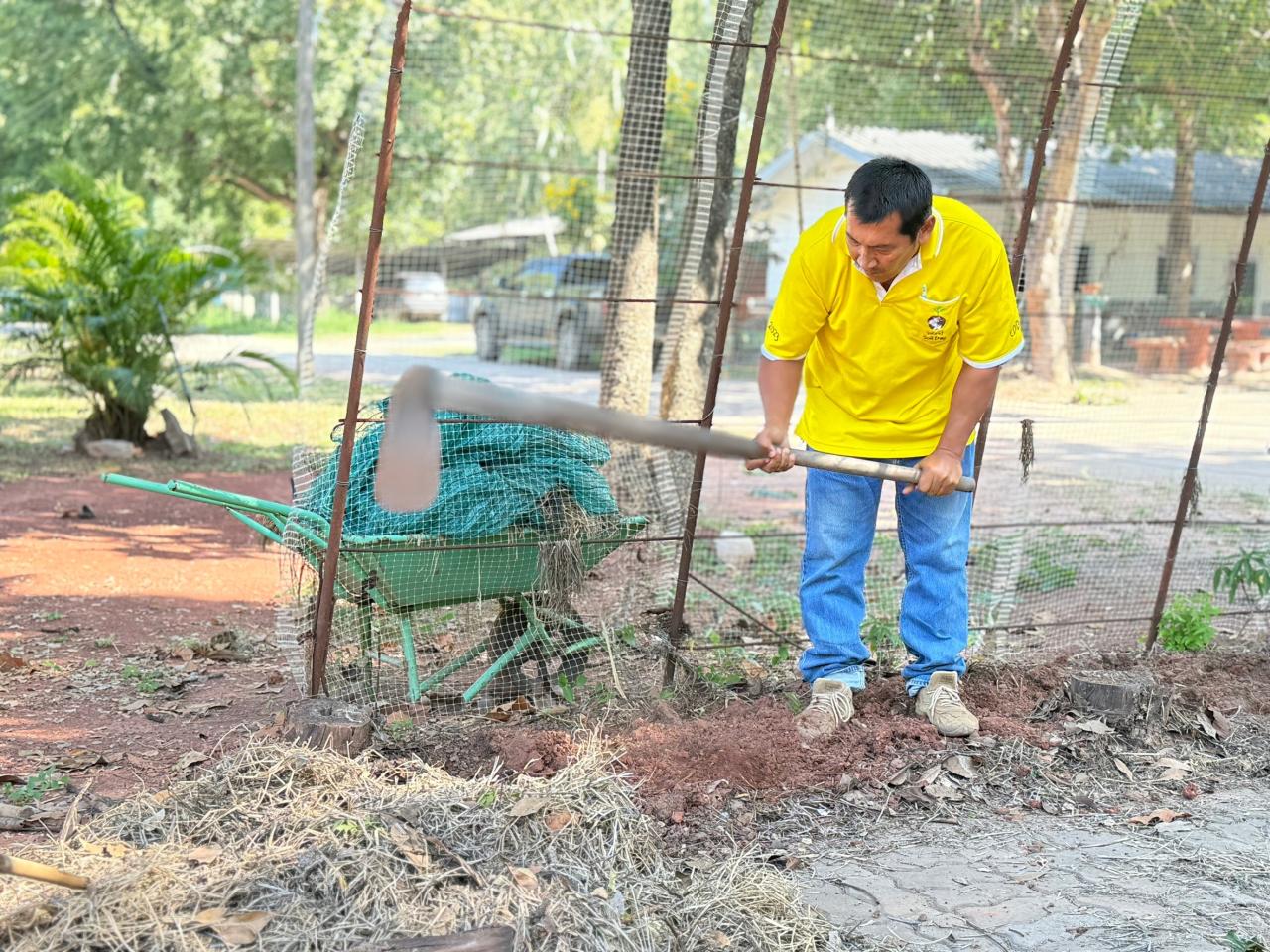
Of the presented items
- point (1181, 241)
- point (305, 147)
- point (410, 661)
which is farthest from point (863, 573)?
point (305, 147)

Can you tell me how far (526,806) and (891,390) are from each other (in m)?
1.78

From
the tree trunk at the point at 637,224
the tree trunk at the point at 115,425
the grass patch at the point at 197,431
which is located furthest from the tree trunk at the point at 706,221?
the tree trunk at the point at 115,425

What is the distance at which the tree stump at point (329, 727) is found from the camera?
3.70 m

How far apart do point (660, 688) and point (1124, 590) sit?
3072mm

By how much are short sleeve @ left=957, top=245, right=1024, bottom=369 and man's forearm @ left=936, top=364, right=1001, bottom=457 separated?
32mm

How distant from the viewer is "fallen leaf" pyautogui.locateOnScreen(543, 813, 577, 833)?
3.20 metres

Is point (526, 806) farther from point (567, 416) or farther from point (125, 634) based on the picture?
point (125, 634)

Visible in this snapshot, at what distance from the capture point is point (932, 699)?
4301 mm

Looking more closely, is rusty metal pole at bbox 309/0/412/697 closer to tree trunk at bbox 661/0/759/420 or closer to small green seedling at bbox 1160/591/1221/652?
tree trunk at bbox 661/0/759/420

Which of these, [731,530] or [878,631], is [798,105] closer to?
[731,530]

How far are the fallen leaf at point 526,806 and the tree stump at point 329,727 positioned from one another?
68 centimetres

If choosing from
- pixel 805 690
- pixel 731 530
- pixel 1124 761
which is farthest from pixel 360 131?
pixel 731 530

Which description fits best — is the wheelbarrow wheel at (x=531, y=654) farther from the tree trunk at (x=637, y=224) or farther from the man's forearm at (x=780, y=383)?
the tree trunk at (x=637, y=224)

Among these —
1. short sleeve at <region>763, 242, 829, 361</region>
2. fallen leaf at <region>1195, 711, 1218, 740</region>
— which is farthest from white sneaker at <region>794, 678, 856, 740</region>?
fallen leaf at <region>1195, 711, 1218, 740</region>
